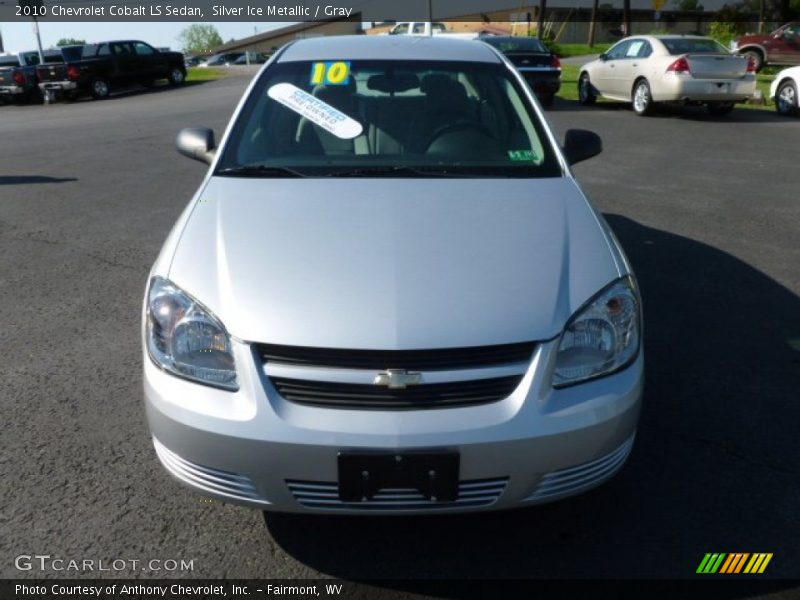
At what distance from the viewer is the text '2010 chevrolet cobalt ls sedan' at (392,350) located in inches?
88.3

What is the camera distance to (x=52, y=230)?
6859 millimetres

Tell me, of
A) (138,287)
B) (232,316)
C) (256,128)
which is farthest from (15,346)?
(232,316)

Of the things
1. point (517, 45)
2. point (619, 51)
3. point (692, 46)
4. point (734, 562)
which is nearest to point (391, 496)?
point (734, 562)

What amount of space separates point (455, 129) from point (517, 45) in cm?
1391

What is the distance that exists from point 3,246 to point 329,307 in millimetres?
5055

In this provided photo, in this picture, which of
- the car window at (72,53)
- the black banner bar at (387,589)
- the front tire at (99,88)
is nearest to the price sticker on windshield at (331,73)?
the black banner bar at (387,589)

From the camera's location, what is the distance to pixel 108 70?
2481cm

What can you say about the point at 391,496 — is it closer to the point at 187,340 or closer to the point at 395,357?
the point at 395,357

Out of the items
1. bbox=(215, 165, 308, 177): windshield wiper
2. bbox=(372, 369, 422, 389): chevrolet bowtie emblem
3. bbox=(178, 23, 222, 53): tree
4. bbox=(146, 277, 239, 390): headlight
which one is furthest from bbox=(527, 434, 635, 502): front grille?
bbox=(178, 23, 222, 53): tree

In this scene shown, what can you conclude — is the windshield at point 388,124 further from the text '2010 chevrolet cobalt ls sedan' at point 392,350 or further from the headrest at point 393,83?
the text '2010 chevrolet cobalt ls sedan' at point 392,350

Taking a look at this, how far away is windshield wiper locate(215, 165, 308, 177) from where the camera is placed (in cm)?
329

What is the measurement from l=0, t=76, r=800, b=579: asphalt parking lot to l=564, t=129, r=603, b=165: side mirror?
3.63 feet

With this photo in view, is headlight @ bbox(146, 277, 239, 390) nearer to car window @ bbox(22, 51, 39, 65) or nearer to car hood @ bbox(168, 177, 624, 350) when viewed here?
car hood @ bbox(168, 177, 624, 350)

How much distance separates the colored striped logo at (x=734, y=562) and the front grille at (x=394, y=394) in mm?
962
